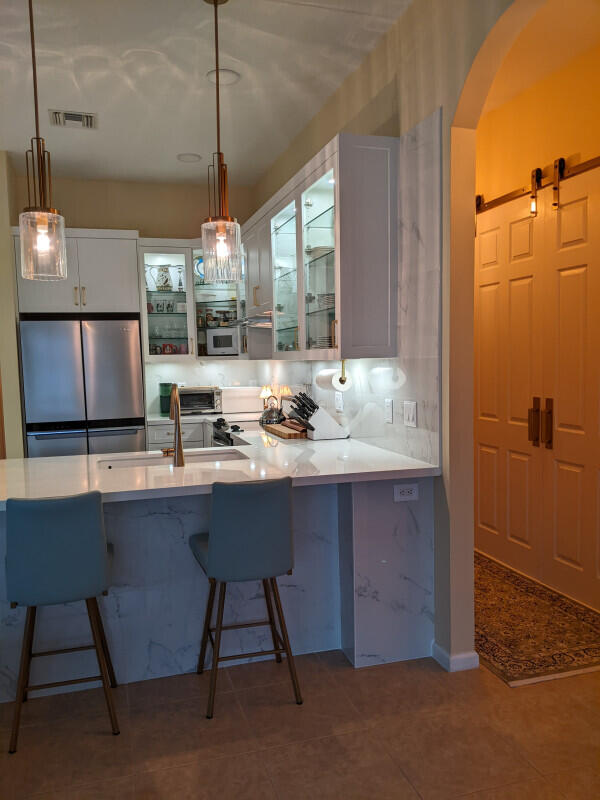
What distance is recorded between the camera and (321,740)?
7.65 ft

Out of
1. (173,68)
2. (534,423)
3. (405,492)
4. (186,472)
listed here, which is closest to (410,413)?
(405,492)

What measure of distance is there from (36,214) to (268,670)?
2181mm

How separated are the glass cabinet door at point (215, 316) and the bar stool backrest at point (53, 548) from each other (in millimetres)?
3517

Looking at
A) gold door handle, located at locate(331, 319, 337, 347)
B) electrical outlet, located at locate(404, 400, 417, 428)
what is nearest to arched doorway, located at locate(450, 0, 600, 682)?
electrical outlet, located at locate(404, 400, 417, 428)

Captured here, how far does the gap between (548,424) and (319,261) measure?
5.58ft

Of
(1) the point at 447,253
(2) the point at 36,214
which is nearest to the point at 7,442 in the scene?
(2) the point at 36,214

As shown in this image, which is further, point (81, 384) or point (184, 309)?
point (184, 309)

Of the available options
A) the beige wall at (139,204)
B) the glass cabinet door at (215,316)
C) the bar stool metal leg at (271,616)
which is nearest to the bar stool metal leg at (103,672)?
the bar stool metal leg at (271,616)

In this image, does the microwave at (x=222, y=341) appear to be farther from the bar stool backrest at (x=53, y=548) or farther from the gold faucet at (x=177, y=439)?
the bar stool backrest at (x=53, y=548)

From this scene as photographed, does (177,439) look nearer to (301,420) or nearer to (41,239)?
(41,239)

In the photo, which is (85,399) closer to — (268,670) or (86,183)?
(86,183)

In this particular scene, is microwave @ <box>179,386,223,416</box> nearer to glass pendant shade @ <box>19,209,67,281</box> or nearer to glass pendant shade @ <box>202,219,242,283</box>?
glass pendant shade @ <box>202,219,242,283</box>

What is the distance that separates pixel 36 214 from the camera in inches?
90.6

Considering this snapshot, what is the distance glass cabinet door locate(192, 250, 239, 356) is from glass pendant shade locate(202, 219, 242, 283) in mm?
3062
